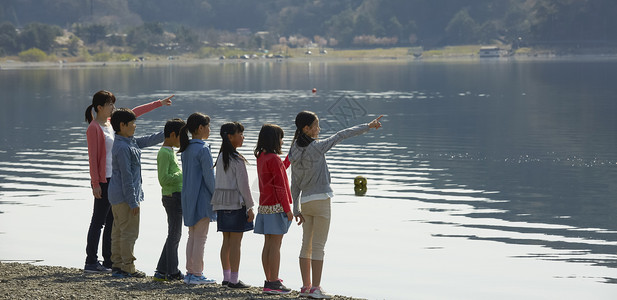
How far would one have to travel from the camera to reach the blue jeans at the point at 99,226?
10.8 m

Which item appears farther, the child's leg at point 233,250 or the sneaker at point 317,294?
the child's leg at point 233,250

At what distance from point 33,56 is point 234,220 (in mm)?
169677

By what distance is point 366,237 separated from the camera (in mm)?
15469

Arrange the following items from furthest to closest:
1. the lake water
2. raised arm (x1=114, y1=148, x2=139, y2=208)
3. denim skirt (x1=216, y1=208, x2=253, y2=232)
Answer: the lake water
raised arm (x1=114, y1=148, x2=139, y2=208)
denim skirt (x1=216, y1=208, x2=253, y2=232)

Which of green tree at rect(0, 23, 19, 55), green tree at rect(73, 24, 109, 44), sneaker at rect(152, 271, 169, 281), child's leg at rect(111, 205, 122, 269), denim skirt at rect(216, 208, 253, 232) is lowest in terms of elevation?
sneaker at rect(152, 271, 169, 281)

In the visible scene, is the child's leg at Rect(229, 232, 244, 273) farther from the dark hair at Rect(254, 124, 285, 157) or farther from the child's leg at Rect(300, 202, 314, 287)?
the dark hair at Rect(254, 124, 285, 157)

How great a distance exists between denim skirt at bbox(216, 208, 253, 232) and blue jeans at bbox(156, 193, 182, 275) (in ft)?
2.11

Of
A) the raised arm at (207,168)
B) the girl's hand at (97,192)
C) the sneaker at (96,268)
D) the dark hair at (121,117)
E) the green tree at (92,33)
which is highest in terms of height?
the green tree at (92,33)

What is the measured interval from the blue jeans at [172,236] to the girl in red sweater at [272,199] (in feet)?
3.50

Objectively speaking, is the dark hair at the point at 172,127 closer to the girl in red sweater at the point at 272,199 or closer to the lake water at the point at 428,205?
the girl in red sweater at the point at 272,199

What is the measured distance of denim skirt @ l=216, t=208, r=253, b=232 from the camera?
9.90 m

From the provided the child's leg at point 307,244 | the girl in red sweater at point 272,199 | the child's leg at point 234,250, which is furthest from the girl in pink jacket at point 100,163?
the child's leg at point 307,244

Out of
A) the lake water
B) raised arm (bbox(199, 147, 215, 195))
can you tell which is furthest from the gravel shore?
the lake water

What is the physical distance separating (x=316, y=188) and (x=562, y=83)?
229ft
